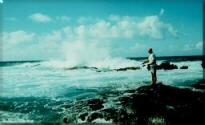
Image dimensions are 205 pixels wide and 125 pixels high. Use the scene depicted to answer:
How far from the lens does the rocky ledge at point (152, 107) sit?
9.69 meters

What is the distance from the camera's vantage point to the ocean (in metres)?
10.2

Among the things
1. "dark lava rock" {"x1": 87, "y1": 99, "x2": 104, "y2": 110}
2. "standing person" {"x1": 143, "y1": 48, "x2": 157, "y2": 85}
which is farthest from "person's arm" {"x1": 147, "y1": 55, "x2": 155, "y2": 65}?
"dark lava rock" {"x1": 87, "y1": 99, "x2": 104, "y2": 110}

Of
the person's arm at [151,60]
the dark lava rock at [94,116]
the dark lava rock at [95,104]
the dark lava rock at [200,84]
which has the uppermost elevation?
the person's arm at [151,60]

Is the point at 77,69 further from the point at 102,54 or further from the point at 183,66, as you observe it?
the point at 183,66

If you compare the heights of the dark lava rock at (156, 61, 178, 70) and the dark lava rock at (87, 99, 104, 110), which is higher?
the dark lava rock at (156, 61, 178, 70)

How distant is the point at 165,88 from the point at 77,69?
8.06ft

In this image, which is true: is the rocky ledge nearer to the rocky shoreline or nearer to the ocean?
the rocky shoreline

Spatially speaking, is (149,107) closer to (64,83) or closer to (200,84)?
(200,84)

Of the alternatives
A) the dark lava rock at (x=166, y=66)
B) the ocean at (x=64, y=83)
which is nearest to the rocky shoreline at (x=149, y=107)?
the ocean at (x=64, y=83)

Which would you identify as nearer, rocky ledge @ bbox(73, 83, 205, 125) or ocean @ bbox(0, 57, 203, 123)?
rocky ledge @ bbox(73, 83, 205, 125)

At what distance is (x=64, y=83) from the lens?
10.6 meters

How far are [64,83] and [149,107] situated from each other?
2.39 m

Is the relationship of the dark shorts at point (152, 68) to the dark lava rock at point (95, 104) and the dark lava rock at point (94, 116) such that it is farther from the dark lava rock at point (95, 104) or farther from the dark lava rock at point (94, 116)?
the dark lava rock at point (94, 116)

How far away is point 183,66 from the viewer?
10.6 metres
